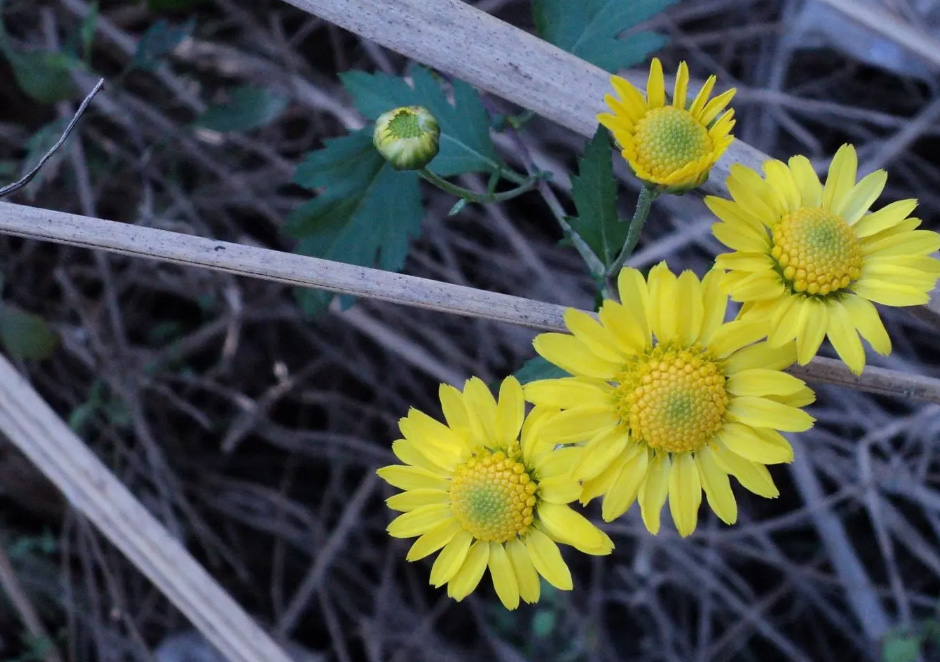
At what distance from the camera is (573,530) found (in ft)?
3.91

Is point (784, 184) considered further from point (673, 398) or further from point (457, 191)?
point (457, 191)

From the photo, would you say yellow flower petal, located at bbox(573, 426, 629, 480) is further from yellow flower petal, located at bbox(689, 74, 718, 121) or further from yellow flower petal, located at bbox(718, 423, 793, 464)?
yellow flower petal, located at bbox(689, 74, 718, 121)

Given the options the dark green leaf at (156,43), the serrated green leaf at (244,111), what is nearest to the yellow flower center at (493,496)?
the serrated green leaf at (244,111)

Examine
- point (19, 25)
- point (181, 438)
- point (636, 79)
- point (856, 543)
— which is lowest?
point (181, 438)

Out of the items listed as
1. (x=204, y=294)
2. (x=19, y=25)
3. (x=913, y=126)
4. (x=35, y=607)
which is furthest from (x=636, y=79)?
(x=35, y=607)

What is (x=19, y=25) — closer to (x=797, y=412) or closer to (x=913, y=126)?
(x=797, y=412)

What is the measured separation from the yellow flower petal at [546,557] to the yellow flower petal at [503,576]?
37 mm

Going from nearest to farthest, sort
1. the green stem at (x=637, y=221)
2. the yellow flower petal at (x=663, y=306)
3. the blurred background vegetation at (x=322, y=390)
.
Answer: the yellow flower petal at (x=663, y=306) → the green stem at (x=637, y=221) → the blurred background vegetation at (x=322, y=390)

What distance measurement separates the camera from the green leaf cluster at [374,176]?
153 centimetres

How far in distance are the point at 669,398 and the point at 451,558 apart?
41cm

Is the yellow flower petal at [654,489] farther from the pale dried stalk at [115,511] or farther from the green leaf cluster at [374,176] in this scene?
the pale dried stalk at [115,511]

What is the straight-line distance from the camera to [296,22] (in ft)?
8.49

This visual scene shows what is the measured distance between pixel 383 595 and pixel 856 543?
4.41ft

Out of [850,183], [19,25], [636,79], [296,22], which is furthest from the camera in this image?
[296,22]
